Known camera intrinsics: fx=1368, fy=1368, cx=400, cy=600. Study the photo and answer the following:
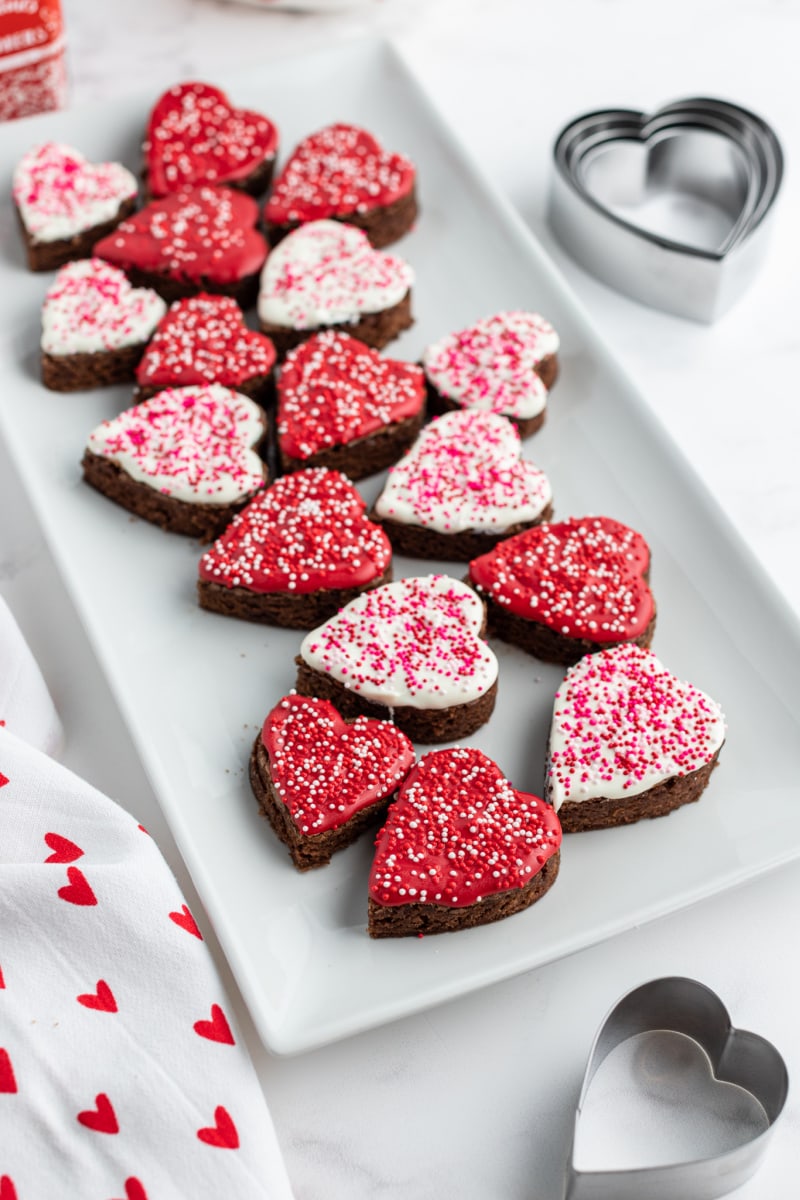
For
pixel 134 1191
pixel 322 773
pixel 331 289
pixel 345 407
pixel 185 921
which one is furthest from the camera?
pixel 331 289

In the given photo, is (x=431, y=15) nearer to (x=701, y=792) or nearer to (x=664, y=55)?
(x=664, y=55)

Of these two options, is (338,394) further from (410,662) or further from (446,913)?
(446,913)

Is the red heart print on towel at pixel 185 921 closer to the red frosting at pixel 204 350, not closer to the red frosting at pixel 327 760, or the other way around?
the red frosting at pixel 327 760

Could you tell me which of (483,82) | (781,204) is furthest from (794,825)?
(483,82)

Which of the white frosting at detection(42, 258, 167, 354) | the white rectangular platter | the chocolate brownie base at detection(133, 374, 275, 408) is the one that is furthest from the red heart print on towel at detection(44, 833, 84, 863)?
the white frosting at detection(42, 258, 167, 354)

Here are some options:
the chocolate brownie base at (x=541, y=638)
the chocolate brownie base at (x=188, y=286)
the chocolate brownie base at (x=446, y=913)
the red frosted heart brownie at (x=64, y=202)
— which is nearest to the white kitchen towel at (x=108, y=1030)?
the chocolate brownie base at (x=446, y=913)

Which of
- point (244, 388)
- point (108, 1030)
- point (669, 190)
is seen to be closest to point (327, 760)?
point (108, 1030)

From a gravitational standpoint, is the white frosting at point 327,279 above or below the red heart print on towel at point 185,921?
above
